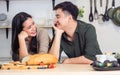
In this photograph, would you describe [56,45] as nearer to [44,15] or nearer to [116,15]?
[44,15]

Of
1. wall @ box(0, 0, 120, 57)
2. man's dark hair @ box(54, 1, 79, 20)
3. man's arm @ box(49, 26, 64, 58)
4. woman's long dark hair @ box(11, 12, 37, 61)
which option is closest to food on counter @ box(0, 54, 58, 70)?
man's arm @ box(49, 26, 64, 58)

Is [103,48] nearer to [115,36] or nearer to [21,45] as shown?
[115,36]

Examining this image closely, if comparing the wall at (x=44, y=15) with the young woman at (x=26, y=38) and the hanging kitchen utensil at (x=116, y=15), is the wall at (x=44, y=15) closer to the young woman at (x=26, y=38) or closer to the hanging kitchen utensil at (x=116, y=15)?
the hanging kitchen utensil at (x=116, y=15)

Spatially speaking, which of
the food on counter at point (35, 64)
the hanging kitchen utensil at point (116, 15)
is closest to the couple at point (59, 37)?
the food on counter at point (35, 64)

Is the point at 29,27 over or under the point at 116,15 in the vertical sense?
under

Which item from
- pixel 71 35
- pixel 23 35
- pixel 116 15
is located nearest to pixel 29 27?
pixel 23 35

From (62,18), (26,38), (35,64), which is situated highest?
(62,18)

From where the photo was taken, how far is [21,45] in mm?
2174

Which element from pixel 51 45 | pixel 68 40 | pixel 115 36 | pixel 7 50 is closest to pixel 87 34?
pixel 68 40

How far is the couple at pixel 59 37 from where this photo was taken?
2.14m

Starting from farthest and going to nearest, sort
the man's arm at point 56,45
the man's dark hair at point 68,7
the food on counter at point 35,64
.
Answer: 1. the man's dark hair at point 68,7
2. the man's arm at point 56,45
3. the food on counter at point 35,64

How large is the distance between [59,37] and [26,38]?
12.0 inches

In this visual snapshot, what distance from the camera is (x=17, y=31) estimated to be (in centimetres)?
221

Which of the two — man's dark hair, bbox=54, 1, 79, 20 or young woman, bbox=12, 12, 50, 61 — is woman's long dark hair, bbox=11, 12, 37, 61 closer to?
young woman, bbox=12, 12, 50, 61
